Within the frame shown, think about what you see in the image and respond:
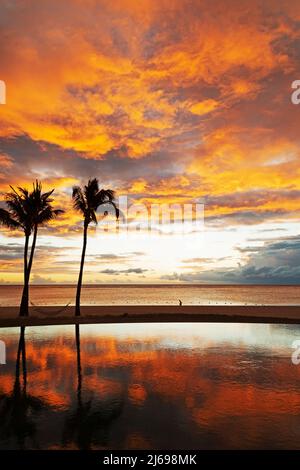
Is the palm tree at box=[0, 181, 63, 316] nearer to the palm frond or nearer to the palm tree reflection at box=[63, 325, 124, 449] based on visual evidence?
the palm frond

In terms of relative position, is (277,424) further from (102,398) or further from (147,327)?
(147,327)

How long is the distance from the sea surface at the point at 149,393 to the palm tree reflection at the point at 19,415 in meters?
0.03

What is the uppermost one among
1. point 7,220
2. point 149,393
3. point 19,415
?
point 7,220

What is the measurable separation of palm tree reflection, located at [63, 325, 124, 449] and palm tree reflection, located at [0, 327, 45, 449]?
88cm

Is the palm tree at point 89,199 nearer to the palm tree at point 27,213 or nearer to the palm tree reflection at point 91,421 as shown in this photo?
the palm tree at point 27,213

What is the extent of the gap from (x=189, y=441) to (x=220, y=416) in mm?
1871

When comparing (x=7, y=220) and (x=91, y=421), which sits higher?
(x=7, y=220)

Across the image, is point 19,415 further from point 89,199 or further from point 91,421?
point 89,199

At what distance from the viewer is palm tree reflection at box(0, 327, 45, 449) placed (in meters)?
8.62

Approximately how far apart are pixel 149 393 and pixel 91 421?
291cm

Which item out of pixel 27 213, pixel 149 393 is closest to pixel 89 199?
pixel 27 213

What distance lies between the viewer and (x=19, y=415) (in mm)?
10250

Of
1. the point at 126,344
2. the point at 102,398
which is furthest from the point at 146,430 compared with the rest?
the point at 126,344

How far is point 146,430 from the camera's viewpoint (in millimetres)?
9281
